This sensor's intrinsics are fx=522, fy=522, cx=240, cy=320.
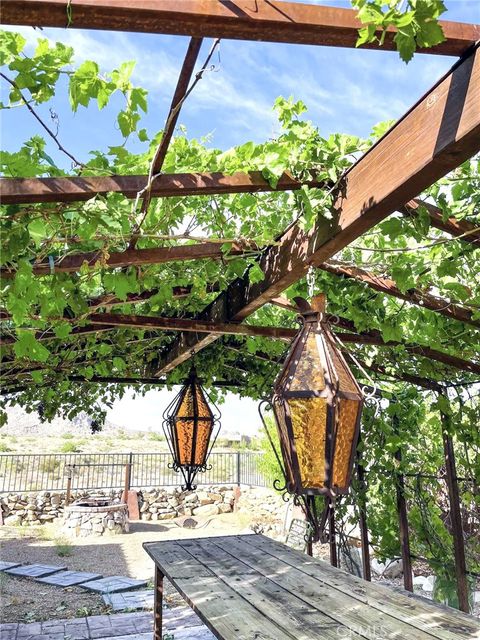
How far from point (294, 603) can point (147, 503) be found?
10.2 metres

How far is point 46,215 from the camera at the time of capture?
1.57m

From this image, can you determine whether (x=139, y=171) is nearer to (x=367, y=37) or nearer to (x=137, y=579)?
(x=367, y=37)

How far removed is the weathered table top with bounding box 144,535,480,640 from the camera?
201 centimetres

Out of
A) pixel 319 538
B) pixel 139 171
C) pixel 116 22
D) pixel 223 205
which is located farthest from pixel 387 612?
pixel 116 22

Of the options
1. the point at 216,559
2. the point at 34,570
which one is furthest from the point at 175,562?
the point at 34,570

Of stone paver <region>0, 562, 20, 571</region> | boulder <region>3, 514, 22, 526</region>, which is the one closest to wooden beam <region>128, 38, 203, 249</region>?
stone paver <region>0, 562, 20, 571</region>

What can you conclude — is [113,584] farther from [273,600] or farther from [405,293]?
[405,293]

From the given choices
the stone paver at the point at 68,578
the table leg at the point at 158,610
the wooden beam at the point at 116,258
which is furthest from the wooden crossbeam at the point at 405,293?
the stone paver at the point at 68,578

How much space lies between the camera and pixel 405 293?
2.67m

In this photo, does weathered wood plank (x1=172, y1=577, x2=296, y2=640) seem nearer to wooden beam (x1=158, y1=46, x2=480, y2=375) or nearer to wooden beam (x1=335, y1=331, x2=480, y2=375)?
wooden beam (x1=158, y1=46, x2=480, y2=375)

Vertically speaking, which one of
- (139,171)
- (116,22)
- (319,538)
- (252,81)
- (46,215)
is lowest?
(319,538)

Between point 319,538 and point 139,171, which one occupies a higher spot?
point 139,171

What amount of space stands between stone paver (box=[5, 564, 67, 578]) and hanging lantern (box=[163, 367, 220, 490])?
158 inches

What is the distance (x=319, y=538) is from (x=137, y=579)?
6.08 m
